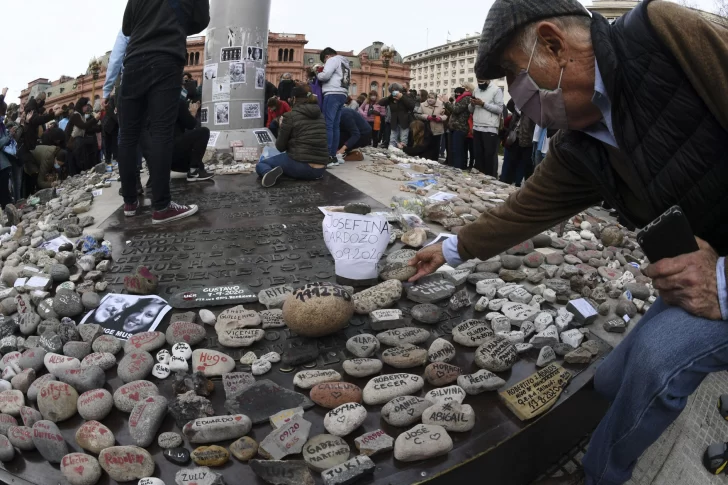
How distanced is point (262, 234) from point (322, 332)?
1647 millimetres

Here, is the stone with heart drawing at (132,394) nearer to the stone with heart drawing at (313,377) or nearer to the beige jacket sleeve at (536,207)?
the stone with heart drawing at (313,377)

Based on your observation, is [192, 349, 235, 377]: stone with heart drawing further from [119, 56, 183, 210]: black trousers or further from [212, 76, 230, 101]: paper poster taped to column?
[212, 76, 230, 101]: paper poster taped to column

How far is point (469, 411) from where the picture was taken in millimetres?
1835

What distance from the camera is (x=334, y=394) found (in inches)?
75.2

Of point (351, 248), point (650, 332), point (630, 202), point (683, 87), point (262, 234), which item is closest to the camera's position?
point (683, 87)

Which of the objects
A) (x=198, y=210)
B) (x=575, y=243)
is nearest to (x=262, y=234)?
(x=198, y=210)

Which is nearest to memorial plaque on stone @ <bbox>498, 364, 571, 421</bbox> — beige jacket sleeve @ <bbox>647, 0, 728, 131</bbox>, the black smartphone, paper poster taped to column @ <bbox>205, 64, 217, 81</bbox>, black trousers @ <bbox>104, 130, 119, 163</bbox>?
the black smartphone

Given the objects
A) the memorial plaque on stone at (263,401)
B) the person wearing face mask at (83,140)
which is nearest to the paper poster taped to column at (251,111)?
the person wearing face mask at (83,140)

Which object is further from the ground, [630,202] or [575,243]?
[630,202]

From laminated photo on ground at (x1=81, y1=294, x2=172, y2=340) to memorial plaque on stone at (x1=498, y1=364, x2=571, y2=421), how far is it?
67.1 inches

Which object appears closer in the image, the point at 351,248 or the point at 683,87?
the point at 683,87

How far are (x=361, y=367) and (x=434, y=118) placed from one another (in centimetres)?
828

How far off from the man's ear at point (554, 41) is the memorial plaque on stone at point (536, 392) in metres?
1.21

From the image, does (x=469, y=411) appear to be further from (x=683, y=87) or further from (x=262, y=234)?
(x=262, y=234)
